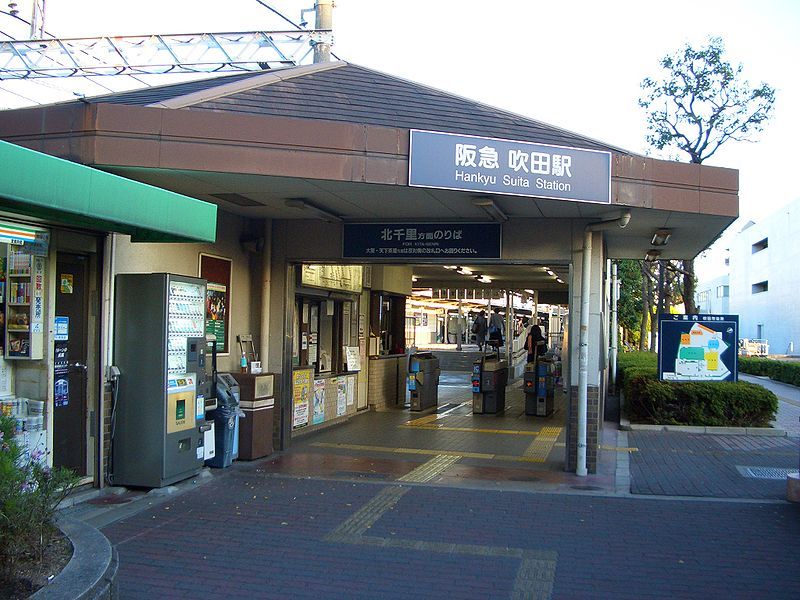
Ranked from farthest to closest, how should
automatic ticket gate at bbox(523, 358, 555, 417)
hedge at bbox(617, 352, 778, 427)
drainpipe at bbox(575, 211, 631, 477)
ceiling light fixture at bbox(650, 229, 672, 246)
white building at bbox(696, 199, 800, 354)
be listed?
white building at bbox(696, 199, 800, 354)
automatic ticket gate at bbox(523, 358, 555, 417)
hedge at bbox(617, 352, 778, 427)
ceiling light fixture at bbox(650, 229, 672, 246)
drainpipe at bbox(575, 211, 631, 477)

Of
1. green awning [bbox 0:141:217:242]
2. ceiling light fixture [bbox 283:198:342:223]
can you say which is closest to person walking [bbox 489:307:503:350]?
ceiling light fixture [bbox 283:198:342:223]

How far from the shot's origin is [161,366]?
7695 mm

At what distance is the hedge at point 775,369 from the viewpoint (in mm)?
26719

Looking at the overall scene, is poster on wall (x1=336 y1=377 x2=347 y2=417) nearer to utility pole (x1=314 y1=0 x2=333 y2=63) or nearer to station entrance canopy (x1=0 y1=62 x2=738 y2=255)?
station entrance canopy (x1=0 y1=62 x2=738 y2=255)

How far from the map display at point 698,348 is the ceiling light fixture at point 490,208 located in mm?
5475

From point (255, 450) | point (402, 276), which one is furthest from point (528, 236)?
point (402, 276)

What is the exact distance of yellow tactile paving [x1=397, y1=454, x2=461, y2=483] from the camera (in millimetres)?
8728

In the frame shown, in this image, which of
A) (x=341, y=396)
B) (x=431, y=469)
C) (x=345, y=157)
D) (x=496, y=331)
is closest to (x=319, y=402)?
(x=341, y=396)

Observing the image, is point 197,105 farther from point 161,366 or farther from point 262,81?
point 161,366

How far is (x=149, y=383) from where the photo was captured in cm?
772

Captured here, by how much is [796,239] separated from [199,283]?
184ft

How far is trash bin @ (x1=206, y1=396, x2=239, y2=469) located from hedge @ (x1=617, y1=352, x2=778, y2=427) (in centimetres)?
749

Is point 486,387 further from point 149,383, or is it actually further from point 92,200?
point 92,200

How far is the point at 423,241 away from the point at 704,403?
623cm
